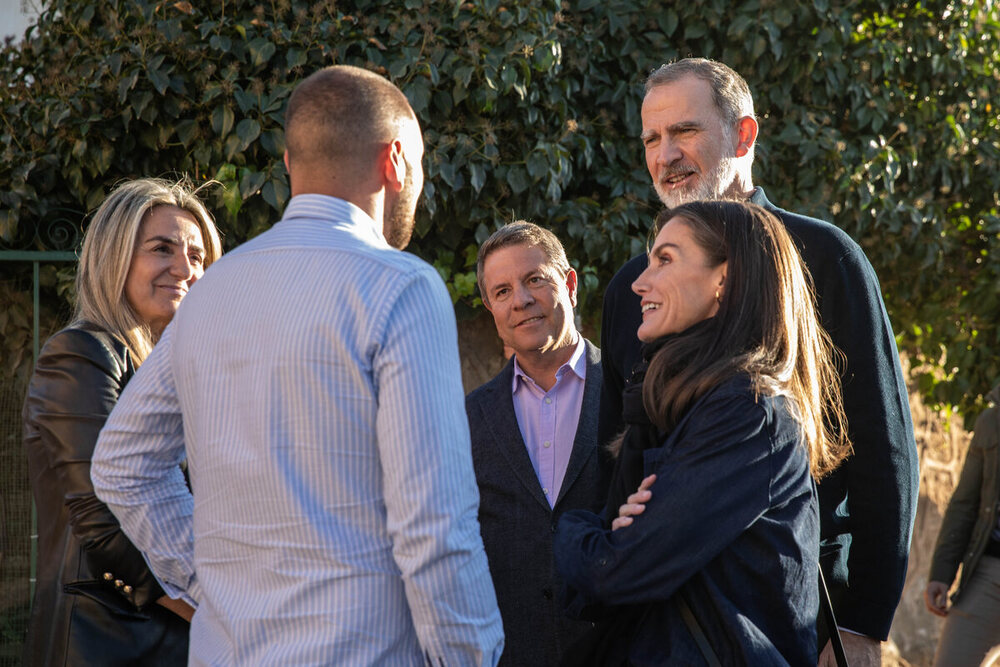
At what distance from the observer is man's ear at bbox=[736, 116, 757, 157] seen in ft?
9.34

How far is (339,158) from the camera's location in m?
1.95

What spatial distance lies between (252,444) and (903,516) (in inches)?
61.5

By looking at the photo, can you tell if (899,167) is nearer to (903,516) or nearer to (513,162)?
(513,162)

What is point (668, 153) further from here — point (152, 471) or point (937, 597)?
point (937, 597)

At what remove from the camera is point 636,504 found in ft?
6.45

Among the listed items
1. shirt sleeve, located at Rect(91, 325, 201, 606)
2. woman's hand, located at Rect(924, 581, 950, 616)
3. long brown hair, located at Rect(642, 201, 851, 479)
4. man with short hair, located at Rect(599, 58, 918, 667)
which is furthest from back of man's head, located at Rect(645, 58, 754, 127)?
woman's hand, located at Rect(924, 581, 950, 616)

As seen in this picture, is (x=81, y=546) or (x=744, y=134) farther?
(x=744, y=134)

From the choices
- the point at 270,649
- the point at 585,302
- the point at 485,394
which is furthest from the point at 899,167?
the point at 270,649

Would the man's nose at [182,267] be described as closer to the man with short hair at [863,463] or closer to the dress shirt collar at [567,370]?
the dress shirt collar at [567,370]

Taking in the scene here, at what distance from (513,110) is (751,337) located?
2.85 meters

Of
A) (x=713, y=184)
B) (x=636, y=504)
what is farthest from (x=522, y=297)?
(x=636, y=504)

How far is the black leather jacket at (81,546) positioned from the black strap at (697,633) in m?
1.41

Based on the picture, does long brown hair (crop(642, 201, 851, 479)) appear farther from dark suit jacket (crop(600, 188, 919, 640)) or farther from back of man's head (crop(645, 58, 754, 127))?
back of man's head (crop(645, 58, 754, 127))

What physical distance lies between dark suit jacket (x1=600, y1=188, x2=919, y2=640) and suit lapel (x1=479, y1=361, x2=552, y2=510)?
1.00 meters
